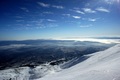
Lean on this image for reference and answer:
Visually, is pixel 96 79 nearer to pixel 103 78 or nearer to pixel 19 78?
pixel 103 78

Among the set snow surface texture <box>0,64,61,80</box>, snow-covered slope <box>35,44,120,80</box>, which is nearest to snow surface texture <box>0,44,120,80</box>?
snow-covered slope <box>35,44,120,80</box>

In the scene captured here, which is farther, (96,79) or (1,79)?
(1,79)

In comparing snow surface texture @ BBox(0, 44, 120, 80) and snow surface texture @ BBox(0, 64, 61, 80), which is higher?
snow surface texture @ BBox(0, 44, 120, 80)

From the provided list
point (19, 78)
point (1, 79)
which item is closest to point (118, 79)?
point (19, 78)

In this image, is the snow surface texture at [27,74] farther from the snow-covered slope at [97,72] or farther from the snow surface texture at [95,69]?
the snow-covered slope at [97,72]

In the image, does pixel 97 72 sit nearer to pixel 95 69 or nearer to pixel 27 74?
pixel 95 69

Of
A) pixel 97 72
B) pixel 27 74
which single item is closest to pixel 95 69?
pixel 97 72

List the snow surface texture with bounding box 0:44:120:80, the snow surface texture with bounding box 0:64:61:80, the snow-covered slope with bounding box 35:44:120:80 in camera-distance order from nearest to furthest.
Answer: the snow-covered slope with bounding box 35:44:120:80
the snow surface texture with bounding box 0:44:120:80
the snow surface texture with bounding box 0:64:61:80

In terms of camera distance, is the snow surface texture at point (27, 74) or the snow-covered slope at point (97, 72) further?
the snow surface texture at point (27, 74)

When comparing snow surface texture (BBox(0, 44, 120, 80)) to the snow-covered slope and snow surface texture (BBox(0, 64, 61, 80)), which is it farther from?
snow surface texture (BBox(0, 64, 61, 80))

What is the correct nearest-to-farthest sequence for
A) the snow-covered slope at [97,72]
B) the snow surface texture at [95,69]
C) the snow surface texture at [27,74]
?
the snow-covered slope at [97,72] < the snow surface texture at [95,69] < the snow surface texture at [27,74]

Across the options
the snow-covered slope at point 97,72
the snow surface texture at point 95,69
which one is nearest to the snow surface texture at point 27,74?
the snow surface texture at point 95,69
